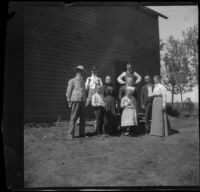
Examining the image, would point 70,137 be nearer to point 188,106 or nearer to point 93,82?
point 93,82

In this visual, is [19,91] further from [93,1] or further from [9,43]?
[93,1]

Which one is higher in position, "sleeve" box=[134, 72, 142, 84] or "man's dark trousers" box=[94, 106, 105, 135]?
"sleeve" box=[134, 72, 142, 84]

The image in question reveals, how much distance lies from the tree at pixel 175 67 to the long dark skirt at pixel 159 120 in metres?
0.26

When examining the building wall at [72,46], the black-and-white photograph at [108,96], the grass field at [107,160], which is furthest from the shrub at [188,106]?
the building wall at [72,46]

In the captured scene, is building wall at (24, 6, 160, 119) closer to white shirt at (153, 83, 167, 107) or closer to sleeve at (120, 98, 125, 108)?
white shirt at (153, 83, 167, 107)

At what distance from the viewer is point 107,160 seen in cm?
436

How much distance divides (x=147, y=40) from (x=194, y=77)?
1.07m

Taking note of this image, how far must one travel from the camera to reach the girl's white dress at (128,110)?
15.6 feet

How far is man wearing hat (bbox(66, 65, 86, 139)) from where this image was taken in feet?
14.7

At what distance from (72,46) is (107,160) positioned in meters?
2.07

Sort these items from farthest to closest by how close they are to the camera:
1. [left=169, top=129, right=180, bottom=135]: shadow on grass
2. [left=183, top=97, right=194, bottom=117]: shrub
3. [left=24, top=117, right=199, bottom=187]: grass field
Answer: [left=169, top=129, right=180, bottom=135]: shadow on grass
[left=183, top=97, right=194, bottom=117]: shrub
[left=24, top=117, right=199, bottom=187]: grass field

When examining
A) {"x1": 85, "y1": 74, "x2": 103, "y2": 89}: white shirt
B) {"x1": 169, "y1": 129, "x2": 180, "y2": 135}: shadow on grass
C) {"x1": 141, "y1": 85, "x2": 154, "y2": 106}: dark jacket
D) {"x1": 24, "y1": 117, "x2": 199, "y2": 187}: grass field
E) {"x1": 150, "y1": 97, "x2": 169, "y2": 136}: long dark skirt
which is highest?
{"x1": 85, "y1": 74, "x2": 103, "y2": 89}: white shirt

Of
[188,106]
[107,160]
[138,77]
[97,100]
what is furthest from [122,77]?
[107,160]

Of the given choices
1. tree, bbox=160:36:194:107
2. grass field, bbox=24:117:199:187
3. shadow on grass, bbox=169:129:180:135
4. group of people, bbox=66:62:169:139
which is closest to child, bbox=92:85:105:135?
group of people, bbox=66:62:169:139
